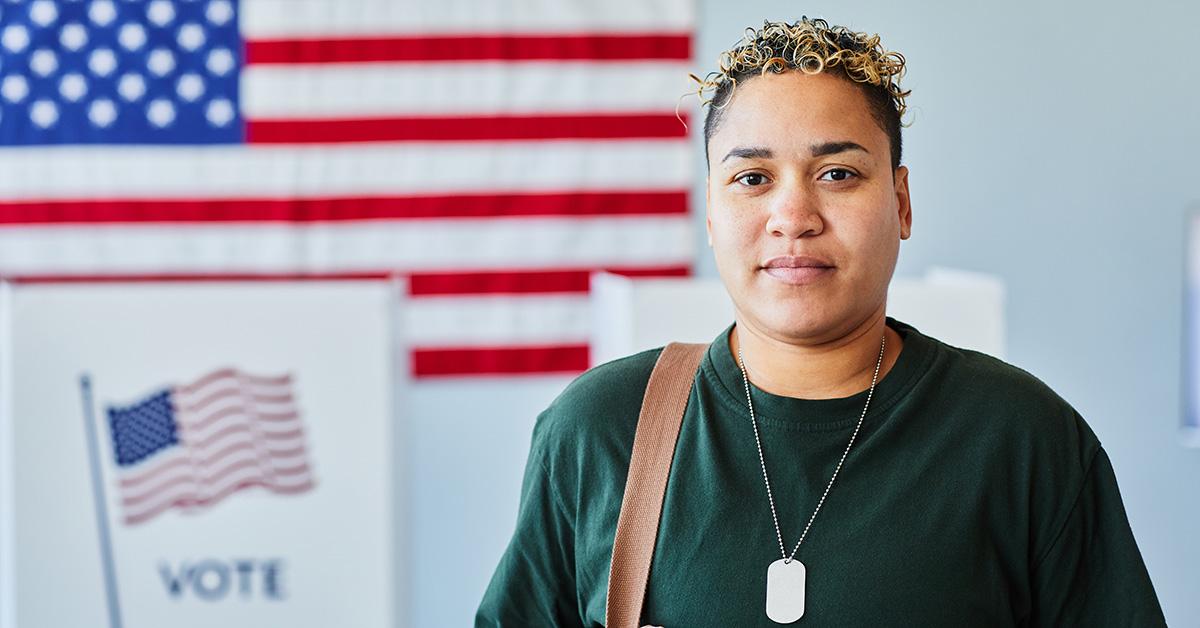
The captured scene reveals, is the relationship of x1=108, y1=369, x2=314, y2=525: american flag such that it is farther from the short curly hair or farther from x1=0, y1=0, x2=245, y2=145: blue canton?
the short curly hair

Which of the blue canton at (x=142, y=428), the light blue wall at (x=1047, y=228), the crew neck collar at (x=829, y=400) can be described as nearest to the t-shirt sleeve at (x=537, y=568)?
the crew neck collar at (x=829, y=400)

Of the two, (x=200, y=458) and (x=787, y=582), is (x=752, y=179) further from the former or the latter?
(x=200, y=458)

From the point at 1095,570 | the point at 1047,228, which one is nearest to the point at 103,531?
the point at 1095,570

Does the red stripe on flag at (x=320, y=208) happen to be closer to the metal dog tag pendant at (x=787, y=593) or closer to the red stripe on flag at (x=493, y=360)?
the red stripe on flag at (x=493, y=360)

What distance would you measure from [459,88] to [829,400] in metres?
2.09

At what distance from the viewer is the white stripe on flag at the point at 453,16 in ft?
9.55

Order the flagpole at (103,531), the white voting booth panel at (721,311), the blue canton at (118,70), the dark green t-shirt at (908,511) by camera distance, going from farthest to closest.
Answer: the blue canton at (118,70), the flagpole at (103,531), the white voting booth panel at (721,311), the dark green t-shirt at (908,511)

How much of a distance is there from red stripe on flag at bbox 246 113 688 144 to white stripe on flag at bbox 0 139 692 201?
0.02 m

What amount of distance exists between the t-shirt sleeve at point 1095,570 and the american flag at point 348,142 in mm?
2064

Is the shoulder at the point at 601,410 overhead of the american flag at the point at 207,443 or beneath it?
overhead

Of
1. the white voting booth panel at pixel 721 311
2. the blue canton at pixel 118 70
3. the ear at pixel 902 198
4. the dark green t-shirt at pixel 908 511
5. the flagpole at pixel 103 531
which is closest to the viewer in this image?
the dark green t-shirt at pixel 908 511

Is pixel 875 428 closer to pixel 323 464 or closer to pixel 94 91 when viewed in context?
pixel 323 464

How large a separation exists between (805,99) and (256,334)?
1.56 metres

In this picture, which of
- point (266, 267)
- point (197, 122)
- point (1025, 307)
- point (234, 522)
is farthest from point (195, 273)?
point (1025, 307)
